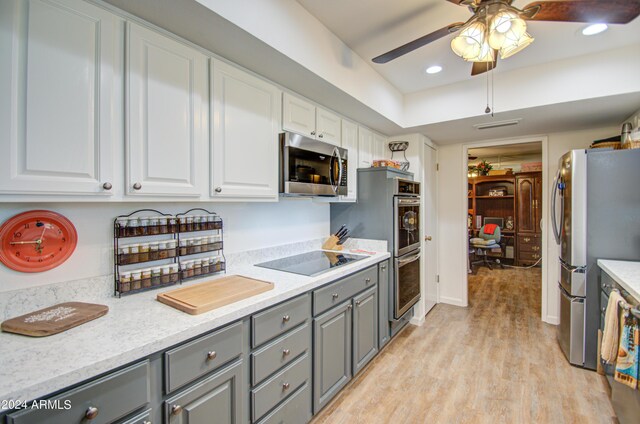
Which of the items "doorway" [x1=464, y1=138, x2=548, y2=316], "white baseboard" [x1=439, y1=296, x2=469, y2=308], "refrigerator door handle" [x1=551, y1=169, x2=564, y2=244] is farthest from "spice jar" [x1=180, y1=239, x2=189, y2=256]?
"doorway" [x1=464, y1=138, x2=548, y2=316]

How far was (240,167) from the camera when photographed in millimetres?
1769

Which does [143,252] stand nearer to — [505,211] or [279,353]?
[279,353]

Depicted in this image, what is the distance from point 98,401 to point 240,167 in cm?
123

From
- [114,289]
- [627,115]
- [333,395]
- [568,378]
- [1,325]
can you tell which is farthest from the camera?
[627,115]

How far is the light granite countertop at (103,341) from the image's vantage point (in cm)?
79

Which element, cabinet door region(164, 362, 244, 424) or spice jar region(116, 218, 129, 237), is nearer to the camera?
cabinet door region(164, 362, 244, 424)

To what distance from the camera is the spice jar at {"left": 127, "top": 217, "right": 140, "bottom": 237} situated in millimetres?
1502

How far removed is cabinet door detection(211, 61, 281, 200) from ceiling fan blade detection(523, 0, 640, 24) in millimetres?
1431

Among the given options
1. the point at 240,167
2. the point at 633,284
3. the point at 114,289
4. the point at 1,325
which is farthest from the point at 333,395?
the point at 633,284

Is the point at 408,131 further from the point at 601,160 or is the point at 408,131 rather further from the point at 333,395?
the point at 333,395

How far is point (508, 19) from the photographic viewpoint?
143 cm

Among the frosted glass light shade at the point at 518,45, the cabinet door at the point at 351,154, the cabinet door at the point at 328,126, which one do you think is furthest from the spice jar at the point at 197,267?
the frosted glass light shade at the point at 518,45

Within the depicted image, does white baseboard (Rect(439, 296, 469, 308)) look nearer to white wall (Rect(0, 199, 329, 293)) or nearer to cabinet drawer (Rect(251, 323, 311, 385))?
white wall (Rect(0, 199, 329, 293))

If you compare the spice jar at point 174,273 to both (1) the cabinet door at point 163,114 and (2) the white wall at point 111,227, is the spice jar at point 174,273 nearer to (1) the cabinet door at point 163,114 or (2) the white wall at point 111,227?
(2) the white wall at point 111,227
